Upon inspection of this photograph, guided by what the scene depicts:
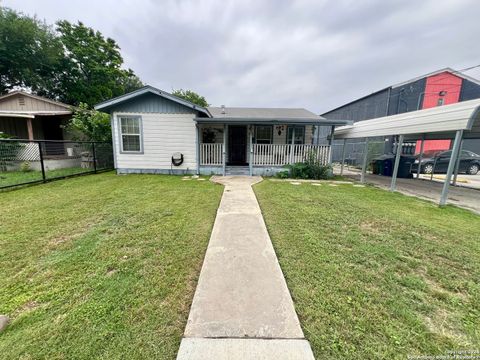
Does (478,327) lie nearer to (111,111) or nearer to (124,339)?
(124,339)

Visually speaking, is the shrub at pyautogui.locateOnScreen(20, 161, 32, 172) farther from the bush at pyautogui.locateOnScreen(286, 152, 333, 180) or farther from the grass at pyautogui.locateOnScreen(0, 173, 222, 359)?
the bush at pyautogui.locateOnScreen(286, 152, 333, 180)

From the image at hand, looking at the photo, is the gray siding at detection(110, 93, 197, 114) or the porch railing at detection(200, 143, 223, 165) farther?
the porch railing at detection(200, 143, 223, 165)

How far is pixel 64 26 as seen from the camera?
67.5 ft

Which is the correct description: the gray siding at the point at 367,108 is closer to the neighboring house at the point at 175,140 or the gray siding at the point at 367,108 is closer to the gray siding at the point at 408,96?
the gray siding at the point at 408,96

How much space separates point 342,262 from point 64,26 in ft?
103

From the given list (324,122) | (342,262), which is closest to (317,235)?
(342,262)

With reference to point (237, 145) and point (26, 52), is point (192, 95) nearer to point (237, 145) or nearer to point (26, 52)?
point (26, 52)

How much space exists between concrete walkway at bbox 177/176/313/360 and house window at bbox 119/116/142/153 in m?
7.59

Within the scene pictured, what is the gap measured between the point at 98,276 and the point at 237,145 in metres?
9.46

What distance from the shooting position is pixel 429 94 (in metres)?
15.0

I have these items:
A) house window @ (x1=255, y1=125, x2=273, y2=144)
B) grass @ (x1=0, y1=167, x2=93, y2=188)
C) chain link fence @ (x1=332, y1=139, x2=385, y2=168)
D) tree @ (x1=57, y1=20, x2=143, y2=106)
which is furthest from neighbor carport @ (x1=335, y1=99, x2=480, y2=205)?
tree @ (x1=57, y1=20, x2=143, y2=106)

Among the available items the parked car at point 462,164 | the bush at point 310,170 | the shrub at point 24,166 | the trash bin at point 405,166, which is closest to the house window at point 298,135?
the bush at point 310,170

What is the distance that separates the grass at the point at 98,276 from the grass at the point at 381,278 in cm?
117

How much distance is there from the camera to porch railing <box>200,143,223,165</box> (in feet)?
30.5
